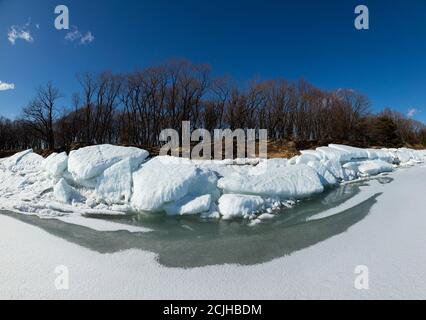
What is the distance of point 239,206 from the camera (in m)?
6.98

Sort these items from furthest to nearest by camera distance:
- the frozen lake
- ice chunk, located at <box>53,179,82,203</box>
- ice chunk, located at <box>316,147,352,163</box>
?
ice chunk, located at <box>316,147,352,163</box>
ice chunk, located at <box>53,179,82,203</box>
the frozen lake

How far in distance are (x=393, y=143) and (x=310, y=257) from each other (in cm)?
4959

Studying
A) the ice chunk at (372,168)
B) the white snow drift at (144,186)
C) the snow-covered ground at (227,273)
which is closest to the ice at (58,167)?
Answer: the white snow drift at (144,186)

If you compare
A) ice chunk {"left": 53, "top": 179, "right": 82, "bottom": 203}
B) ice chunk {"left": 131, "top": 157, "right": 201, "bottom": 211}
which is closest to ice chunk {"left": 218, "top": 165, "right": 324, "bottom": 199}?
ice chunk {"left": 131, "top": 157, "right": 201, "bottom": 211}

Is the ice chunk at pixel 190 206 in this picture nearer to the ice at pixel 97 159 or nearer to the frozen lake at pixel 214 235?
the frozen lake at pixel 214 235

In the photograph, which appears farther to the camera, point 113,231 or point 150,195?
point 150,195

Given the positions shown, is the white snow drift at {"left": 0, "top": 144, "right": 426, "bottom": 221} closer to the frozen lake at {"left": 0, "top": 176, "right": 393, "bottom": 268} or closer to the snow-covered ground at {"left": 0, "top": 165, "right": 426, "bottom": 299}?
the frozen lake at {"left": 0, "top": 176, "right": 393, "bottom": 268}

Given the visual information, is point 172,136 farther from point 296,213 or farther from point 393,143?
point 393,143

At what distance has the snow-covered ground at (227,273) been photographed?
3.32 meters

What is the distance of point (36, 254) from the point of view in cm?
449

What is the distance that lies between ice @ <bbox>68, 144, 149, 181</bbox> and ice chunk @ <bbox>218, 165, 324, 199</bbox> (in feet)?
12.3

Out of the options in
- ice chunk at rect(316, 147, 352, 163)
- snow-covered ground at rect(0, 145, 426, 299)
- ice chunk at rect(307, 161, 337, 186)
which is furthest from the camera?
ice chunk at rect(316, 147, 352, 163)

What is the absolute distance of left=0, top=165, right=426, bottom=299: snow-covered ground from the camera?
10.9 ft
